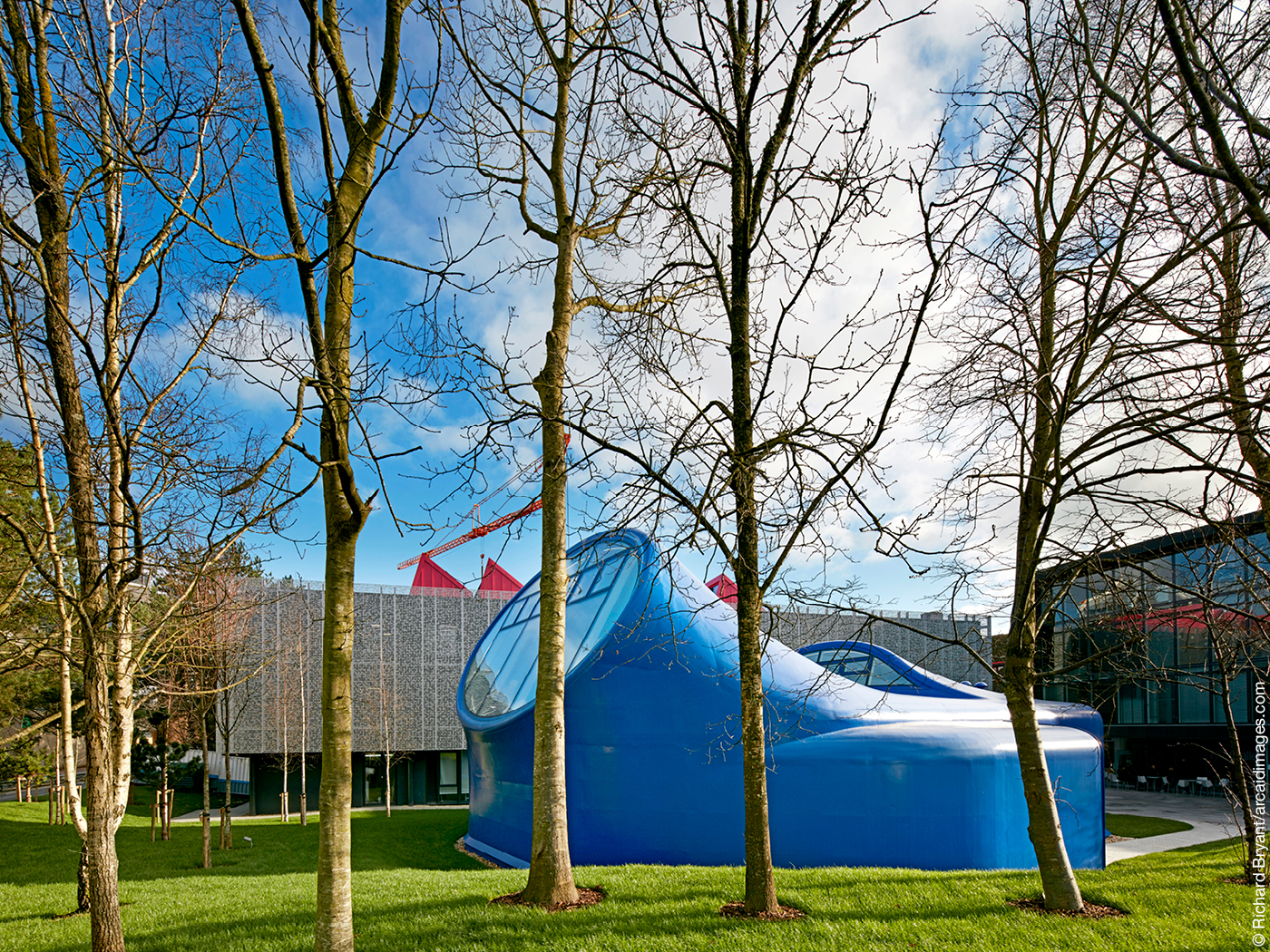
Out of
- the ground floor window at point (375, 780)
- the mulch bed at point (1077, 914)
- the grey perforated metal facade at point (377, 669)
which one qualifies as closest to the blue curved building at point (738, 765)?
the mulch bed at point (1077, 914)

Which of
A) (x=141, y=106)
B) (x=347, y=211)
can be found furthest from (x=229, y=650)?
A: (x=347, y=211)

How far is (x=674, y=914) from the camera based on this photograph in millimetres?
6387

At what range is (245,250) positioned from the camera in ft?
13.1

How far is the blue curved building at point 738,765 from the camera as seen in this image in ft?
35.7

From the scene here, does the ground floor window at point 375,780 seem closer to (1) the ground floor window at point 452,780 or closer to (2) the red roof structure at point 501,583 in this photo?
(1) the ground floor window at point 452,780

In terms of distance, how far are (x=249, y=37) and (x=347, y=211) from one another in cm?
99

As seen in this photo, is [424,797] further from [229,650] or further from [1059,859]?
[1059,859]

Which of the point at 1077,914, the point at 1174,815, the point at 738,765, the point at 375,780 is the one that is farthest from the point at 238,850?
the point at 1174,815

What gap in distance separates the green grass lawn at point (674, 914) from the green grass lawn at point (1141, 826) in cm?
1028

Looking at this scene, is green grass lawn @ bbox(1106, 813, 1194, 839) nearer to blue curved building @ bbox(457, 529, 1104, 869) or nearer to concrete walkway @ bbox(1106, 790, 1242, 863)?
concrete walkway @ bbox(1106, 790, 1242, 863)

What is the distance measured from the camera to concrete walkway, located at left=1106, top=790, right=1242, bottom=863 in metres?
16.5

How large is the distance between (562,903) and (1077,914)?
425cm

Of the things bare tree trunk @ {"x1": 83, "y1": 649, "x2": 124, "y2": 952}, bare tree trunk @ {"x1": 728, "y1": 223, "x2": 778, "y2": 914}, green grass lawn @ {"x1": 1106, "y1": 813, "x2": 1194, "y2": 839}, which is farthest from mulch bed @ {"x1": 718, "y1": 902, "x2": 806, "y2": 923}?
green grass lawn @ {"x1": 1106, "y1": 813, "x2": 1194, "y2": 839}

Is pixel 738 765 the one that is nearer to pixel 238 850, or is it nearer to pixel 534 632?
pixel 534 632
